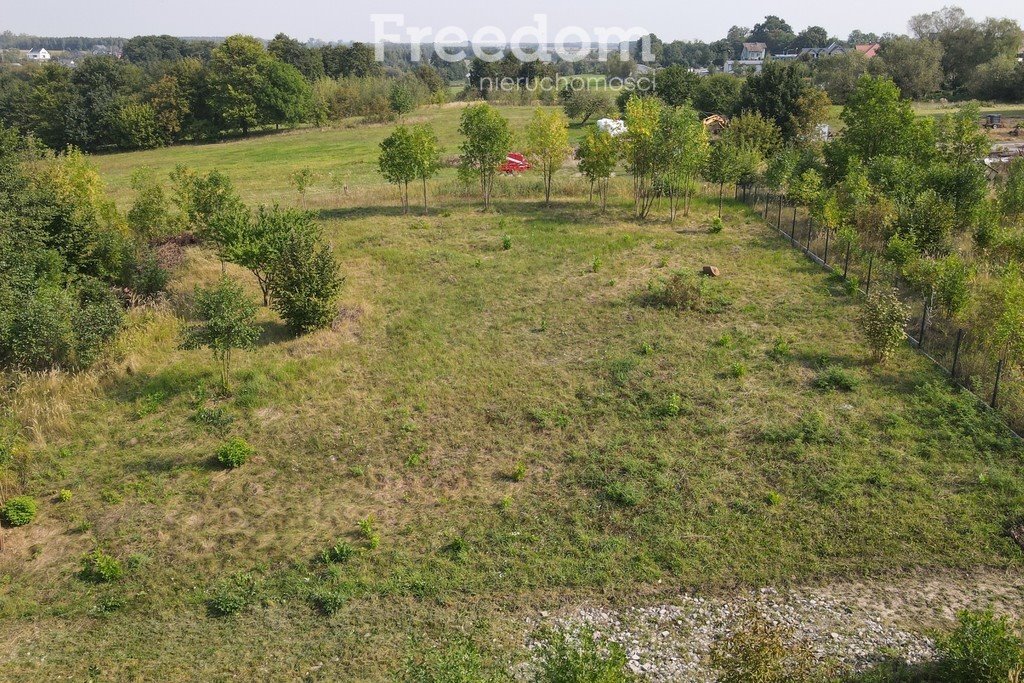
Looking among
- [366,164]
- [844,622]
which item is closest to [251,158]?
[366,164]

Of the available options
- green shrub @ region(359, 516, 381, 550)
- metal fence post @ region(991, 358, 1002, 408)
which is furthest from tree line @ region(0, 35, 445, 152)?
metal fence post @ region(991, 358, 1002, 408)

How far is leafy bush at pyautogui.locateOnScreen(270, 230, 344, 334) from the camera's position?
698 inches

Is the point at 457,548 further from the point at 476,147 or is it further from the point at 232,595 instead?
the point at 476,147

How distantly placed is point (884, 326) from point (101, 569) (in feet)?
52.0

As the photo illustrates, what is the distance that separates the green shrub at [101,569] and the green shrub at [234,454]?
2676 mm

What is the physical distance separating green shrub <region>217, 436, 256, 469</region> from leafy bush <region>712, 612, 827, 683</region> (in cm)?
921

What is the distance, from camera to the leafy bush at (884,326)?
15.3 metres

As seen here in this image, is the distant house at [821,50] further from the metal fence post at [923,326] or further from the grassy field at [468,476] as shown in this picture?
the grassy field at [468,476]

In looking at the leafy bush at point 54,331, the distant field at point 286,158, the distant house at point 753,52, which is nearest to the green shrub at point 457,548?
the leafy bush at point 54,331

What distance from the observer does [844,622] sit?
377 inches

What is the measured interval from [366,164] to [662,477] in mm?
34949

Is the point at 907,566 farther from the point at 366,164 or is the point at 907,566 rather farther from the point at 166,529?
the point at 366,164

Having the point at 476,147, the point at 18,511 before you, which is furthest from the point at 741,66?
the point at 18,511

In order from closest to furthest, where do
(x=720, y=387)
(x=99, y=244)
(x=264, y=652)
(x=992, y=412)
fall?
1. (x=264, y=652)
2. (x=992, y=412)
3. (x=720, y=387)
4. (x=99, y=244)
